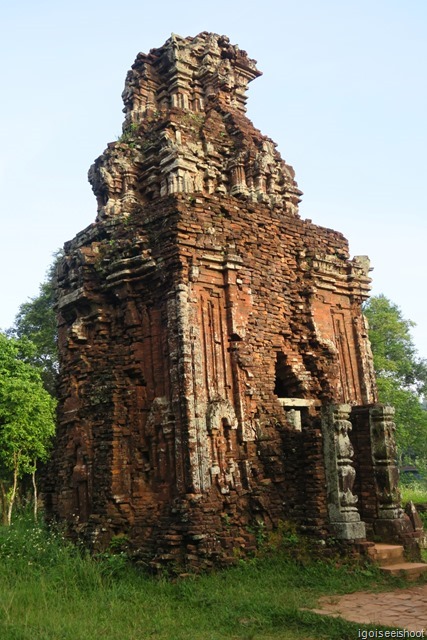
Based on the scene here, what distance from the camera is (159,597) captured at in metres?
7.66

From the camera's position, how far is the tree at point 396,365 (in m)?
27.6

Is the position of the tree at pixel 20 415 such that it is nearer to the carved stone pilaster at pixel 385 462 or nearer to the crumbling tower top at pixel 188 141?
the crumbling tower top at pixel 188 141

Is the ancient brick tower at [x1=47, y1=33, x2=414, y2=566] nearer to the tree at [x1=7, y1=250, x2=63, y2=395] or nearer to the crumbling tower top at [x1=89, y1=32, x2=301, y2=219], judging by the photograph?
the crumbling tower top at [x1=89, y1=32, x2=301, y2=219]

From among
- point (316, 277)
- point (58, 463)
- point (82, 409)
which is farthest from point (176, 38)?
point (58, 463)

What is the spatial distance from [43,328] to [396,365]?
16302 millimetres

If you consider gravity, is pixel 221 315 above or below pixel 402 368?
below

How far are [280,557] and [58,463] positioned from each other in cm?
470

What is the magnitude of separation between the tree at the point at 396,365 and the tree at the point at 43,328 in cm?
1411

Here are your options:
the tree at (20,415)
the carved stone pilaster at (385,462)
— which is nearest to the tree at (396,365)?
the tree at (20,415)

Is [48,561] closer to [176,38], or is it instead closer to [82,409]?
[82,409]

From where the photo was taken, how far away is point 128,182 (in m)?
12.9

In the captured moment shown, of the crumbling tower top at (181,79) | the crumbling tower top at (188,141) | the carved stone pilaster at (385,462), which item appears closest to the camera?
the carved stone pilaster at (385,462)

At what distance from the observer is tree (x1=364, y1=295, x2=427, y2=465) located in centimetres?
2758

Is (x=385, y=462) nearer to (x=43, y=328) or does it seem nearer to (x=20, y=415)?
(x=20, y=415)
